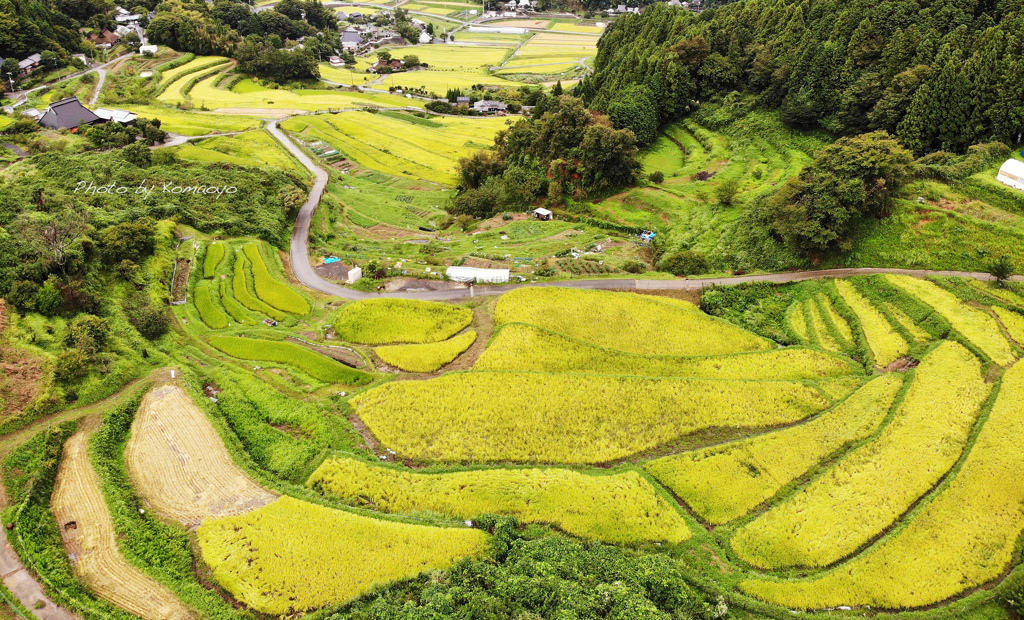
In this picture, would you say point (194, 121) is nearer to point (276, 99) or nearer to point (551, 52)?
point (276, 99)

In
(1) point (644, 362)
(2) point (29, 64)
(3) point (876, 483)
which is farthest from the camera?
(2) point (29, 64)

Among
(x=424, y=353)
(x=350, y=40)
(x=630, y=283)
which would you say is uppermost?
(x=350, y=40)

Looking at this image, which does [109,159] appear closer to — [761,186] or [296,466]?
[296,466]

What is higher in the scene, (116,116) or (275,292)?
(116,116)

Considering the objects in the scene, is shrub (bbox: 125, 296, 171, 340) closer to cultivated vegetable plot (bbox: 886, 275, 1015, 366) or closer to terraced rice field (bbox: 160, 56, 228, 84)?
cultivated vegetable plot (bbox: 886, 275, 1015, 366)

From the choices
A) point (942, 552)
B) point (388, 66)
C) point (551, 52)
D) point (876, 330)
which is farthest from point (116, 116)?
point (551, 52)

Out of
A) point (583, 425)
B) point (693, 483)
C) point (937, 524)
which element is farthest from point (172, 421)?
point (937, 524)

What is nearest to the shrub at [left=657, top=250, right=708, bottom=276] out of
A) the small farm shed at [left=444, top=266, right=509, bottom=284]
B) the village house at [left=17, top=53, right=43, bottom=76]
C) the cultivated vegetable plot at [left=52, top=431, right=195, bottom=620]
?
the small farm shed at [left=444, top=266, right=509, bottom=284]
